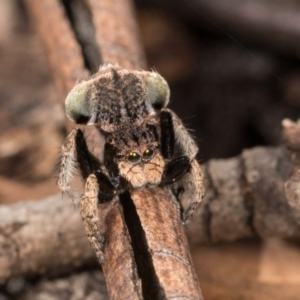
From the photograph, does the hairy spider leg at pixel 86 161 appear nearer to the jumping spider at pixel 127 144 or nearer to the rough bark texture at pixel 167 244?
the jumping spider at pixel 127 144

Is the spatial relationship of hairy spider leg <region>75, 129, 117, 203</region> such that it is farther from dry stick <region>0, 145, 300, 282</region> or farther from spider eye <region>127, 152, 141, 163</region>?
dry stick <region>0, 145, 300, 282</region>

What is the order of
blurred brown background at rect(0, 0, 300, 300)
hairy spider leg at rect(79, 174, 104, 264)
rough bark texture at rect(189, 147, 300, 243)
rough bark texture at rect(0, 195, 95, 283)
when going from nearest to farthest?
hairy spider leg at rect(79, 174, 104, 264) → rough bark texture at rect(0, 195, 95, 283) → rough bark texture at rect(189, 147, 300, 243) → blurred brown background at rect(0, 0, 300, 300)

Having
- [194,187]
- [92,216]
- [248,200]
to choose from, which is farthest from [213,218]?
[92,216]

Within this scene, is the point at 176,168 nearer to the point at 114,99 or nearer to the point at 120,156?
the point at 120,156

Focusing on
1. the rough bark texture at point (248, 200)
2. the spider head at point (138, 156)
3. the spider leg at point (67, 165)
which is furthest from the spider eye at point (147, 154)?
the rough bark texture at point (248, 200)

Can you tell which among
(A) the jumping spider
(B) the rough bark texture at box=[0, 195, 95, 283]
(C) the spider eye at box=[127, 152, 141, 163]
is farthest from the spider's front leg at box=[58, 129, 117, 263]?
(B) the rough bark texture at box=[0, 195, 95, 283]

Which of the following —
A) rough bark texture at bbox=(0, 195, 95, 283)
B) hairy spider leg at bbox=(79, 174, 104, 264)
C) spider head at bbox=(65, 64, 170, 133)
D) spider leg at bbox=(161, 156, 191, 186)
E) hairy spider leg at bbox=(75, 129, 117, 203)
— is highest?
spider head at bbox=(65, 64, 170, 133)

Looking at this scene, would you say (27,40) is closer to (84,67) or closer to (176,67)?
(176,67)
